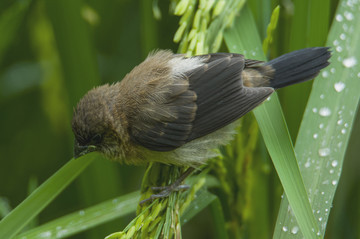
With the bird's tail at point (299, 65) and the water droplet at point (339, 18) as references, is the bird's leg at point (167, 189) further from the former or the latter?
the water droplet at point (339, 18)

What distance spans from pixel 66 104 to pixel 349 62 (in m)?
2.10

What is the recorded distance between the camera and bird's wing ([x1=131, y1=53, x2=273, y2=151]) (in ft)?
7.11

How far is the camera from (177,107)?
2.18 metres

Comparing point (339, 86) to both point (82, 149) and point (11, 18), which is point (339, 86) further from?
point (11, 18)

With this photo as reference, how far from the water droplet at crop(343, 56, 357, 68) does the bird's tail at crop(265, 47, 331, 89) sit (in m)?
0.08

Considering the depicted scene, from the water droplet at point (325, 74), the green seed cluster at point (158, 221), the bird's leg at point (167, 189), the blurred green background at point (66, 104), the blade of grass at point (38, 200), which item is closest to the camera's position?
the green seed cluster at point (158, 221)

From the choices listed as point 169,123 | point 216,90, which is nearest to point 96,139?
point 169,123

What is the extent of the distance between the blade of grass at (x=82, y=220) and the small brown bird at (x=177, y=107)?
0.30 metres

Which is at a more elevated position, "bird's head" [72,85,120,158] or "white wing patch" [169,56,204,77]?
"white wing patch" [169,56,204,77]

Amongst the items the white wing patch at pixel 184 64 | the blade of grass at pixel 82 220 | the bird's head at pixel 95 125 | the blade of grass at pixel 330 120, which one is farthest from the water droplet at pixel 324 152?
the bird's head at pixel 95 125

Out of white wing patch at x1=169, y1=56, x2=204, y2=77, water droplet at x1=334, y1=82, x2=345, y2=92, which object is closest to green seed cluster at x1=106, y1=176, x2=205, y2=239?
white wing patch at x1=169, y1=56, x2=204, y2=77

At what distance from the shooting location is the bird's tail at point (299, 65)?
6.52 feet

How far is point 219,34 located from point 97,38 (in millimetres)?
1676

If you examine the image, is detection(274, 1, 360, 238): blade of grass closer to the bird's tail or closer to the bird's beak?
the bird's tail
